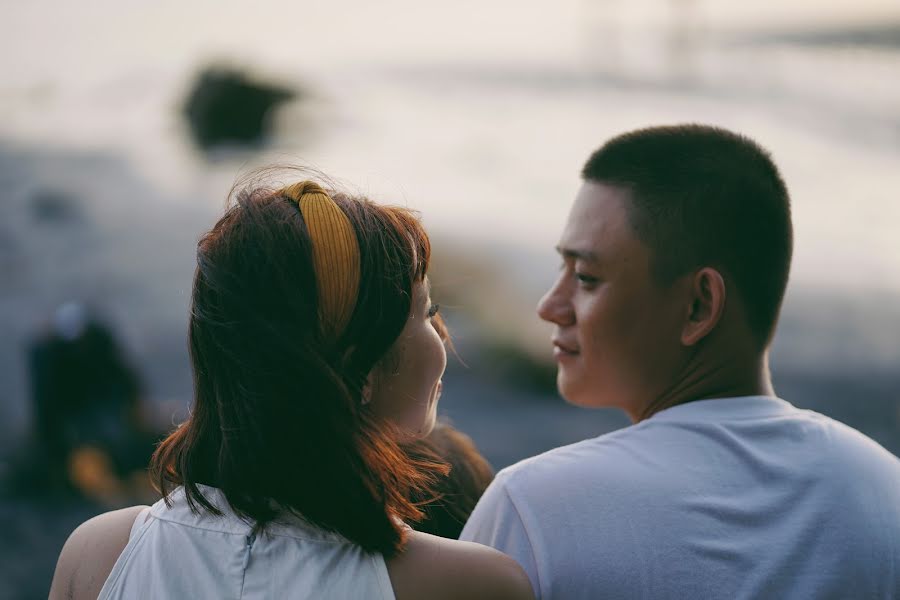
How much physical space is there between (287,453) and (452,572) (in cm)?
30

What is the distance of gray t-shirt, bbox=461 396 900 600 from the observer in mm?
1452

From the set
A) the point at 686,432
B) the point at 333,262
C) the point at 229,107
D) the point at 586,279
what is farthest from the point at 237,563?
the point at 229,107

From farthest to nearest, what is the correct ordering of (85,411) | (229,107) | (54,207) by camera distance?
(229,107) < (54,207) < (85,411)

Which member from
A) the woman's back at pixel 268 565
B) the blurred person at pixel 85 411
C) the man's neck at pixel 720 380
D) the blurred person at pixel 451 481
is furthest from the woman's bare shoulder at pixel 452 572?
the blurred person at pixel 85 411

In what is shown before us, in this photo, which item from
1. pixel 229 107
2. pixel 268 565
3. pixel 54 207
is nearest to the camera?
pixel 268 565

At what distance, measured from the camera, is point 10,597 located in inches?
227

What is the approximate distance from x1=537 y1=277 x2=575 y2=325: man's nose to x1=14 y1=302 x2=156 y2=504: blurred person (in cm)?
578

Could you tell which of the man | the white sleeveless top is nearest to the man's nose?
the man

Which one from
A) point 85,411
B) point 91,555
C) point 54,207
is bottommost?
point 85,411

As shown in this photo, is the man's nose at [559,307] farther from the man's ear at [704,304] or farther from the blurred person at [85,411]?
the blurred person at [85,411]

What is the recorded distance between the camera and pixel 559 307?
1.91 m

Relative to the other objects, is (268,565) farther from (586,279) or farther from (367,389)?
(586,279)

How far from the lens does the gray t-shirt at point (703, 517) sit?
4.76 ft

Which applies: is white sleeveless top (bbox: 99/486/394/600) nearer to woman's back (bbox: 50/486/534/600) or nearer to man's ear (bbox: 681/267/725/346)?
woman's back (bbox: 50/486/534/600)
